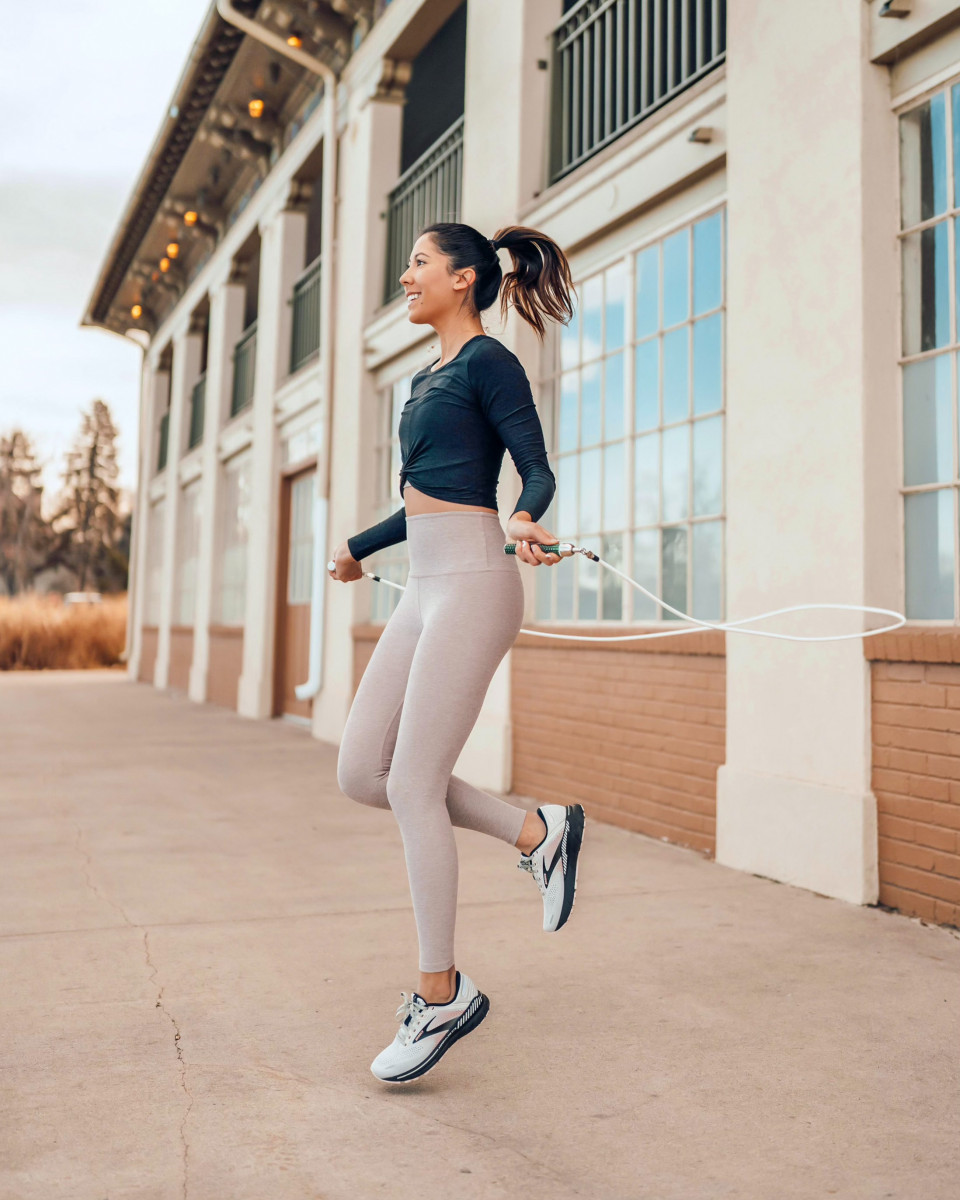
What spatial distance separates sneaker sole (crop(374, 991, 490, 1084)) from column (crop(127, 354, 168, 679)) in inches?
768

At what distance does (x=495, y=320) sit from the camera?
700cm

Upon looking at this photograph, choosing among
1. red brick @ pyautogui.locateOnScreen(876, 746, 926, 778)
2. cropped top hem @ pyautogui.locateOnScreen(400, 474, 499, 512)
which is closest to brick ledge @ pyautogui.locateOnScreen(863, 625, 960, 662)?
red brick @ pyautogui.locateOnScreen(876, 746, 926, 778)

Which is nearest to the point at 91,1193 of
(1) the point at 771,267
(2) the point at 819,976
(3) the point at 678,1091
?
(3) the point at 678,1091

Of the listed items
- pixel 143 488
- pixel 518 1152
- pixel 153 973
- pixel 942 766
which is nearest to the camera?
pixel 518 1152

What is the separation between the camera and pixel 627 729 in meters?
5.85

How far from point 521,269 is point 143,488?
63.9 feet

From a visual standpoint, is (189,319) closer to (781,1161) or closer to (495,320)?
(495,320)

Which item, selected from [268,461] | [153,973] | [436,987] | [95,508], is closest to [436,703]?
[436,987]

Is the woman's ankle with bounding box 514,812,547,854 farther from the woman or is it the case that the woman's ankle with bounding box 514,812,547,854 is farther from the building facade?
the building facade

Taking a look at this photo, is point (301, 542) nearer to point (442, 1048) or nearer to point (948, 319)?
point (948, 319)

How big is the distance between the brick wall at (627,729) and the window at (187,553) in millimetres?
12066

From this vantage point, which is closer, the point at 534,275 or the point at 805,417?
the point at 534,275

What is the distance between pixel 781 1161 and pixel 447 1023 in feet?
2.37

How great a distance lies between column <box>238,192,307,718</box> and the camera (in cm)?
1284
